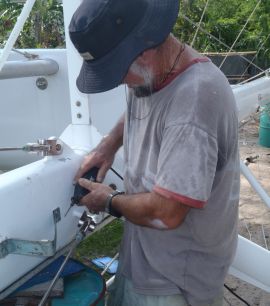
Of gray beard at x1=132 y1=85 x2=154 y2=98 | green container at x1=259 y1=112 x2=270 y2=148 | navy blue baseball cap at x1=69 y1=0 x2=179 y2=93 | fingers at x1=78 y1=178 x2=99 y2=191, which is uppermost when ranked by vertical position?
navy blue baseball cap at x1=69 y1=0 x2=179 y2=93

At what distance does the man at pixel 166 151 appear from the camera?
119 cm

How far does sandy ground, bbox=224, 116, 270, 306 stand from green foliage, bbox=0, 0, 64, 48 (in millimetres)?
4068

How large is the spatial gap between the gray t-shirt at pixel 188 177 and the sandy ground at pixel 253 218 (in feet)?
4.21

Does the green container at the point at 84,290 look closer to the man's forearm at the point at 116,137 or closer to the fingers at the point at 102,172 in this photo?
the fingers at the point at 102,172

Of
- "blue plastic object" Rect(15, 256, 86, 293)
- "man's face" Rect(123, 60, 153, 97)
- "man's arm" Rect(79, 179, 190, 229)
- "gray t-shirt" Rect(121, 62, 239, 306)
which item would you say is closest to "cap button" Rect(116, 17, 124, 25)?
"man's face" Rect(123, 60, 153, 97)

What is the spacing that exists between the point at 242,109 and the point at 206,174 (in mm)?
1794

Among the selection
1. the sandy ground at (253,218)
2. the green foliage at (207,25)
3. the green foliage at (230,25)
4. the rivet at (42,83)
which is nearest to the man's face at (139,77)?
the rivet at (42,83)

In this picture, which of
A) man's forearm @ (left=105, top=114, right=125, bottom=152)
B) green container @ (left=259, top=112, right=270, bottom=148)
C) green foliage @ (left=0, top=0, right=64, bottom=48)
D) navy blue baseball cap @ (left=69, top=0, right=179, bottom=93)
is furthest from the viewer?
green foliage @ (left=0, top=0, right=64, bottom=48)

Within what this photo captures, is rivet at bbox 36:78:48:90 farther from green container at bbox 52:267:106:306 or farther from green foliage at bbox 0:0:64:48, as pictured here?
green foliage at bbox 0:0:64:48

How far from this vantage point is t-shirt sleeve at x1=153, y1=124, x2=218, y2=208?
1180 mm

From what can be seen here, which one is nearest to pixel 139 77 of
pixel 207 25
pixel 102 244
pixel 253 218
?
pixel 102 244

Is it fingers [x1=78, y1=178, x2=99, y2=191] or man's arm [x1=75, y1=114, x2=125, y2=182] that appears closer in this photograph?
fingers [x1=78, y1=178, x2=99, y2=191]

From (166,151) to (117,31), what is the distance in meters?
0.31

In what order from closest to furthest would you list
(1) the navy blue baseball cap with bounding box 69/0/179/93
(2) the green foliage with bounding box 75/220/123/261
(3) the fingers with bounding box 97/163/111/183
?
(1) the navy blue baseball cap with bounding box 69/0/179/93 < (3) the fingers with bounding box 97/163/111/183 < (2) the green foliage with bounding box 75/220/123/261
